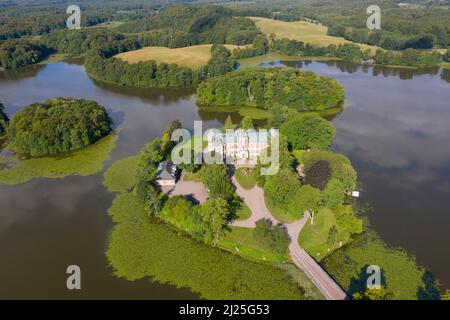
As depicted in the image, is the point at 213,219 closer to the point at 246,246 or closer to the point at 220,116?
the point at 246,246

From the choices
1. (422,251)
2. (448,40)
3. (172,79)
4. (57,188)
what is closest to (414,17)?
(448,40)

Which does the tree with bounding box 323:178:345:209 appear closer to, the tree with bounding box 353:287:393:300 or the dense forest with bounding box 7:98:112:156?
the tree with bounding box 353:287:393:300

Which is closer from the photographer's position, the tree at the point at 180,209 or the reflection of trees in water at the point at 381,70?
the tree at the point at 180,209

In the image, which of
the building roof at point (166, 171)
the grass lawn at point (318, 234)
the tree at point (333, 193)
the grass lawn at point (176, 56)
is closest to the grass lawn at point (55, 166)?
the building roof at point (166, 171)

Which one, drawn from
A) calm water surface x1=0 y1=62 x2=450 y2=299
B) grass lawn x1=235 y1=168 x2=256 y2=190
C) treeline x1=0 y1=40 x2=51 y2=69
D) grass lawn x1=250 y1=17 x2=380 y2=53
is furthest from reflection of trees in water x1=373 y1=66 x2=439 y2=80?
treeline x1=0 y1=40 x2=51 y2=69

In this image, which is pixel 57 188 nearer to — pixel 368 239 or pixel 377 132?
pixel 368 239

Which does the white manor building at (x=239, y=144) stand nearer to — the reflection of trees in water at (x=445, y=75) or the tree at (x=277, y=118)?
the tree at (x=277, y=118)
